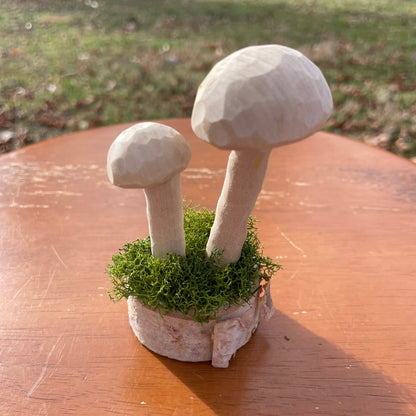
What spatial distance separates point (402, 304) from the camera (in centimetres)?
71

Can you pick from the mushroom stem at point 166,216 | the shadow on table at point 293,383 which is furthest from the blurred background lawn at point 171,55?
the mushroom stem at point 166,216

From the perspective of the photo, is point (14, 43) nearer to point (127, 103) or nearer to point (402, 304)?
point (127, 103)

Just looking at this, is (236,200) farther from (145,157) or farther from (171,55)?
(171,55)

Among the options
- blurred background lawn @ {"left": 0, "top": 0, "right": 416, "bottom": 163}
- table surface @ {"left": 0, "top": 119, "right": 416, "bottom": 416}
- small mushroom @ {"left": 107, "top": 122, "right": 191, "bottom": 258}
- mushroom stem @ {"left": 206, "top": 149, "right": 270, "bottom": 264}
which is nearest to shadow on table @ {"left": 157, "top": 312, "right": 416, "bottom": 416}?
table surface @ {"left": 0, "top": 119, "right": 416, "bottom": 416}

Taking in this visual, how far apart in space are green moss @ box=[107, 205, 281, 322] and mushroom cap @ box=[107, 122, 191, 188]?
0.14 metres

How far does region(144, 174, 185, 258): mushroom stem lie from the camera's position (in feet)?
1.75

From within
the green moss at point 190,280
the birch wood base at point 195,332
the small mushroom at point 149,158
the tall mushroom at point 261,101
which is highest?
the tall mushroom at point 261,101

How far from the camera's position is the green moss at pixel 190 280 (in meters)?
0.55

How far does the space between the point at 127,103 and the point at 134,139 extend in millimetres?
1763

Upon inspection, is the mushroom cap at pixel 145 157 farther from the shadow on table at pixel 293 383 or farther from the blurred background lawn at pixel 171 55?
the blurred background lawn at pixel 171 55

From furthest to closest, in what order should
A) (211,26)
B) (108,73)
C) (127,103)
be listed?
(211,26), (108,73), (127,103)

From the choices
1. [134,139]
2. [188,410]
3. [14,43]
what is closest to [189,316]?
[188,410]

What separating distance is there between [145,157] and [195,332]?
242 mm

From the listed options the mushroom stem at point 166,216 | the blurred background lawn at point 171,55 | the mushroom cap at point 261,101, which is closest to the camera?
the mushroom cap at point 261,101
